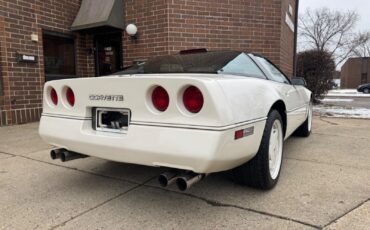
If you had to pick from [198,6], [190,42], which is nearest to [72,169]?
[190,42]

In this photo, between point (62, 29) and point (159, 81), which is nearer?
point (159, 81)

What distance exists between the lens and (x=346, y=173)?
328cm

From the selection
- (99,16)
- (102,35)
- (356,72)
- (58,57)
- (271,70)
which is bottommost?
(271,70)

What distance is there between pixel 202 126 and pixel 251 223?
78cm

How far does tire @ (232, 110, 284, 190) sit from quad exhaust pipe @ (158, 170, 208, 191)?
2.07 feet

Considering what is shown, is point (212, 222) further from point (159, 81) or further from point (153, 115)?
point (159, 81)

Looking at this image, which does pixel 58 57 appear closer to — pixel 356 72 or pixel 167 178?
pixel 167 178

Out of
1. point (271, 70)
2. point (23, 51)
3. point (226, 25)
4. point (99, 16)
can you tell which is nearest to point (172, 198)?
point (271, 70)

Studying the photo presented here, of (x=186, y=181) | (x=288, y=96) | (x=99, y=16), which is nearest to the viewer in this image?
(x=186, y=181)

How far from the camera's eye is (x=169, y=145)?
2.09 metres

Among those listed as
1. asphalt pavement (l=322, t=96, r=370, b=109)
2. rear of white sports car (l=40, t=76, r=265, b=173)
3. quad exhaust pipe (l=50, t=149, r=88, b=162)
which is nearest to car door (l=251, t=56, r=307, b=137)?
rear of white sports car (l=40, t=76, r=265, b=173)

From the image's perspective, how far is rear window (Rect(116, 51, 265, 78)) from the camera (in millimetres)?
2859

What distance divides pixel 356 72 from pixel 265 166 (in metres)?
49.6

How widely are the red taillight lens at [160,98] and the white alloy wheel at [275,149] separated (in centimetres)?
111
